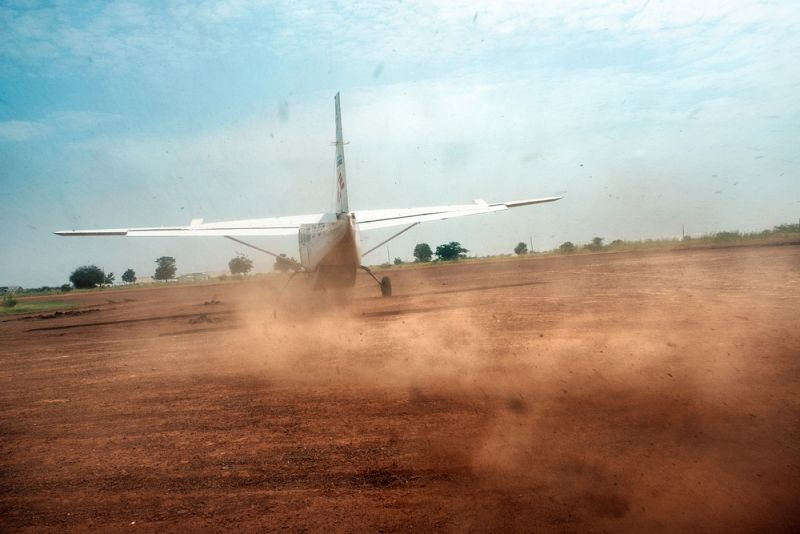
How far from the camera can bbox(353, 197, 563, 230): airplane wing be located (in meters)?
19.8

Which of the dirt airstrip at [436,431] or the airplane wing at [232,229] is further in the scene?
the airplane wing at [232,229]

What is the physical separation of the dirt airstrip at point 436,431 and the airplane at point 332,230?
6428 mm

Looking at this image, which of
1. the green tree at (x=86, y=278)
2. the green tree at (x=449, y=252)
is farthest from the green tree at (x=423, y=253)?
the green tree at (x=86, y=278)

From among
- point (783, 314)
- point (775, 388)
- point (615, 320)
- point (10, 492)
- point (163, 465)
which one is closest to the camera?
point (10, 492)

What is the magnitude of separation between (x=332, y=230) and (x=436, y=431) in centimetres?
1252

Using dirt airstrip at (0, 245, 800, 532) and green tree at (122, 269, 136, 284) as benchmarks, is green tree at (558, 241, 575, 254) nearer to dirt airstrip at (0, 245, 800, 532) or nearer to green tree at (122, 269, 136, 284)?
dirt airstrip at (0, 245, 800, 532)

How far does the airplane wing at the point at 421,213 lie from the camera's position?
19750 millimetres

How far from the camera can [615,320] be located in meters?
10.6

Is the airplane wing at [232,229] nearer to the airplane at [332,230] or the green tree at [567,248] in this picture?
the airplane at [332,230]

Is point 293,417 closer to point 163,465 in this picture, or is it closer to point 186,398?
point 163,465

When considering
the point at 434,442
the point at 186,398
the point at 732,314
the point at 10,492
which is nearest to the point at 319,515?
the point at 434,442

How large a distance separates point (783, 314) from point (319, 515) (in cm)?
1017

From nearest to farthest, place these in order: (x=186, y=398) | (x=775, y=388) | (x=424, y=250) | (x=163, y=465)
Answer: (x=163, y=465), (x=775, y=388), (x=186, y=398), (x=424, y=250)

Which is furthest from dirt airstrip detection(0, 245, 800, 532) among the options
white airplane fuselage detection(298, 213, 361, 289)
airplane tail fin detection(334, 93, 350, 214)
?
airplane tail fin detection(334, 93, 350, 214)
